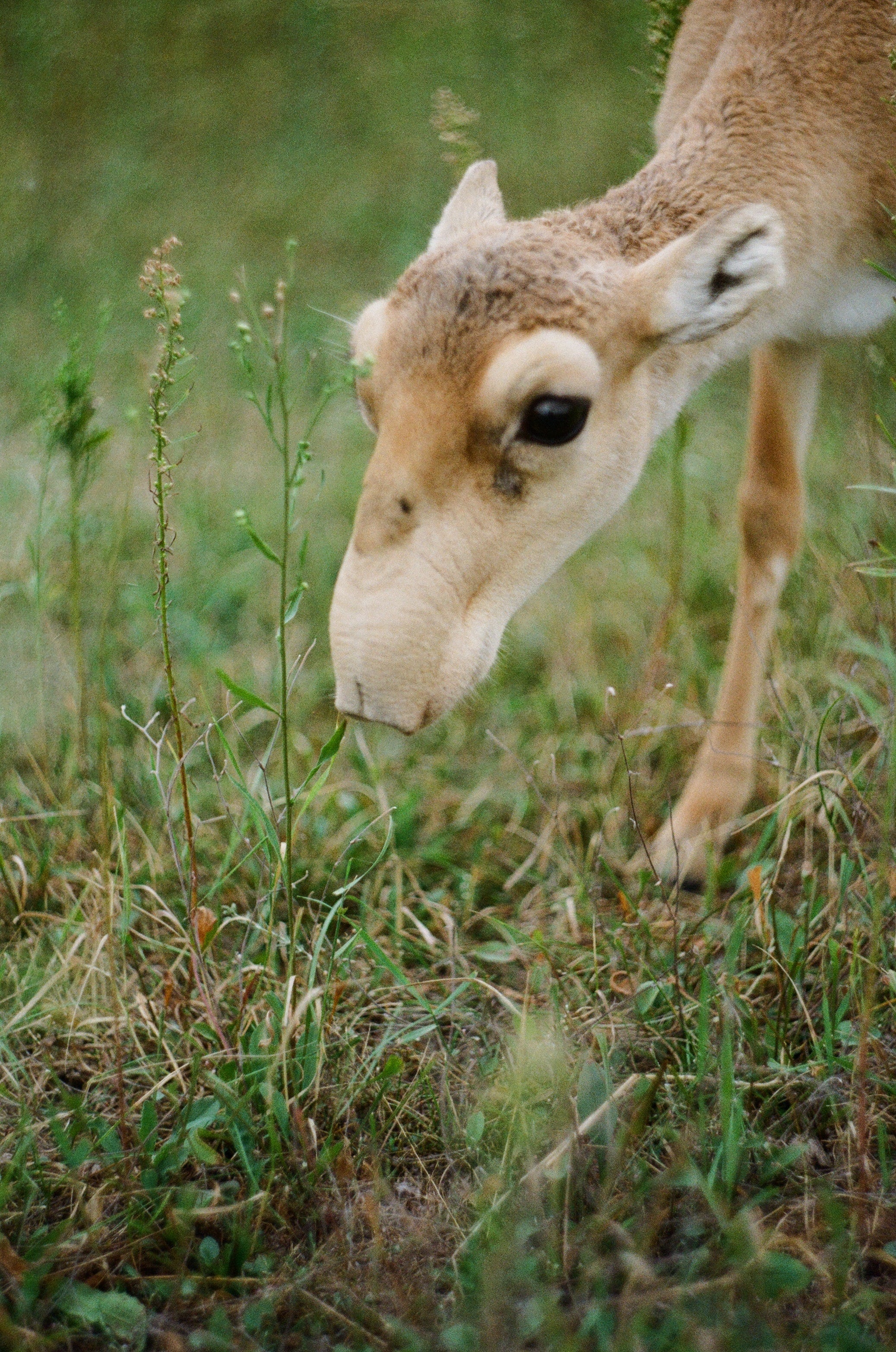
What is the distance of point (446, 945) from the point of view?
308 cm

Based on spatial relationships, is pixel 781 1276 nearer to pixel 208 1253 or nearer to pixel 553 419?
pixel 208 1253

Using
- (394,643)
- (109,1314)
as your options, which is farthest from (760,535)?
(109,1314)

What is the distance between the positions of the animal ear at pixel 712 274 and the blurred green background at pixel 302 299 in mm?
778

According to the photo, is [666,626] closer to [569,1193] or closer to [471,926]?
[471,926]

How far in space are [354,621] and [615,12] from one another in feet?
12.3

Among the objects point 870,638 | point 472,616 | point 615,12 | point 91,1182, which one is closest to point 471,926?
point 472,616

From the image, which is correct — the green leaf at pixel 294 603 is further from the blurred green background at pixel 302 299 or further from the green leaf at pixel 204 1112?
the green leaf at pixel 204 1112

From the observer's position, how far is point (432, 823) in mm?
3699

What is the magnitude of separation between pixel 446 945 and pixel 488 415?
4.83 ft

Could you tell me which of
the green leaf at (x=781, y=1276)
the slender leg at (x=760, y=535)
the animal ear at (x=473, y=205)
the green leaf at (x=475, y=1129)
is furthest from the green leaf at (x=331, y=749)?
the slender leg at (x=760, y=535)

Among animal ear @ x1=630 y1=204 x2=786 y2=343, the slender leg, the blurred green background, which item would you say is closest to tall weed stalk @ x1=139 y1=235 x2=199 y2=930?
the blurred green background

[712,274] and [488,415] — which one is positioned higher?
[712,274]

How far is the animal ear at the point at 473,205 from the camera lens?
3127 millimetres

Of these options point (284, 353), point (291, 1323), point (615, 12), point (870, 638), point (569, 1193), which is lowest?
point (291, 1323)
